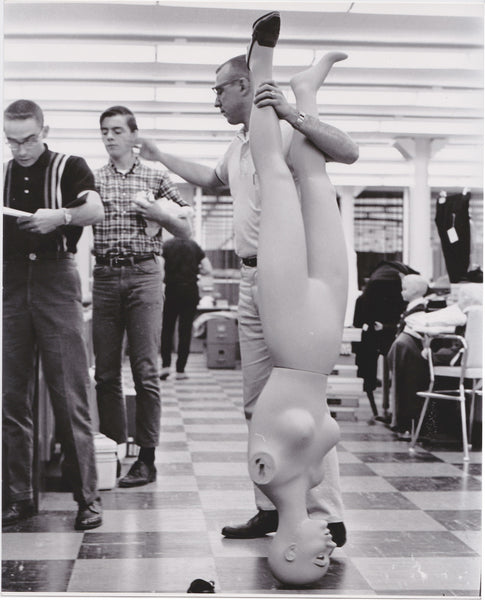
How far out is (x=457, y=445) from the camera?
175 inches

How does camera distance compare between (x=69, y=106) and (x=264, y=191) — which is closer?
(x=264, y=191)

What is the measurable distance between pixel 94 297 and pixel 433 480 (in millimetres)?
1621

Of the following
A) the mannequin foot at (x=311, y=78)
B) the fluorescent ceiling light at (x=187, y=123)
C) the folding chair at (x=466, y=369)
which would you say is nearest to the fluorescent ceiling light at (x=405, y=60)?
the fluorescent ceiling light at (x=187, y=123)

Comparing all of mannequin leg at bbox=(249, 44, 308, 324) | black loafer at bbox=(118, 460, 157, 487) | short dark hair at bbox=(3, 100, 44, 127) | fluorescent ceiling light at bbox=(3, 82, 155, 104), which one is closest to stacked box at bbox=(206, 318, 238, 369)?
fluorescent ceiling light at bbox=(3, 82, 155, 104)

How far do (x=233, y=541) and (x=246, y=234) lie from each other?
3.11ft

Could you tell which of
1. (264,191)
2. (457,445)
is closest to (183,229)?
(264,191)

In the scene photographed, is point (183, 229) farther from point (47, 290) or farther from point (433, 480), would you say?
point (433, 480)

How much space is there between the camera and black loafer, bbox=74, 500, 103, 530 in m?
2.65

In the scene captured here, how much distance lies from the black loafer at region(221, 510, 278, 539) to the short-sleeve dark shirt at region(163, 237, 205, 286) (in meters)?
5.29

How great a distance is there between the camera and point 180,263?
791 cm

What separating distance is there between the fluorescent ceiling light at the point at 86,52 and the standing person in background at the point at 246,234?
455 centimetres

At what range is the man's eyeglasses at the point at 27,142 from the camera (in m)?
2.49

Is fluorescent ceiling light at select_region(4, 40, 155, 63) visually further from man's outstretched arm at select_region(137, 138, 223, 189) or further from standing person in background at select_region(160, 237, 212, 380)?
man's outstretched arm at select_region(137, 138, 223, 189)

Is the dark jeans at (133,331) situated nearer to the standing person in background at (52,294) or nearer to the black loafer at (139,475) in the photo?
the black loafer at (139,475)
